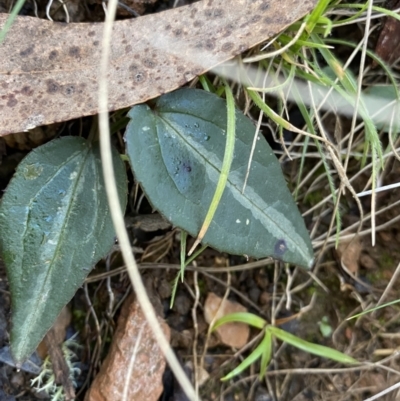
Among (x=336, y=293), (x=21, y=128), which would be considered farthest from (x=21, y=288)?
(x=336, y=293)

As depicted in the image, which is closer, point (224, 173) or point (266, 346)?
point (224, 173)

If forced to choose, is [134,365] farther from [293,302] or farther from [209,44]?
[209,44]

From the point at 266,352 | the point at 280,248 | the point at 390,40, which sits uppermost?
the point at 390,40

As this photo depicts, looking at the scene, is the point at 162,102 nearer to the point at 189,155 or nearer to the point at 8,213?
the point at 189,155

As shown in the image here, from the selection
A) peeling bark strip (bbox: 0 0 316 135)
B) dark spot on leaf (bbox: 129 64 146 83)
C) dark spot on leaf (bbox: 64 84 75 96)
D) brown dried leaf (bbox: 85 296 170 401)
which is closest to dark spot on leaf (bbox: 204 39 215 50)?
peeling bark strip (bbox: 0 0 316 135)

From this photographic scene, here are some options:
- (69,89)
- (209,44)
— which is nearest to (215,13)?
(209,44)
